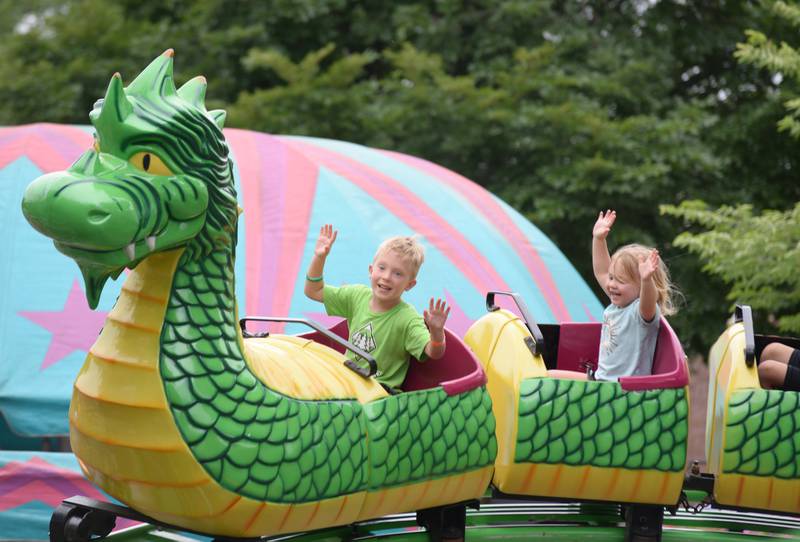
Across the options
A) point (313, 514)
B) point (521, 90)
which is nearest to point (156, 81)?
point (313, 514)

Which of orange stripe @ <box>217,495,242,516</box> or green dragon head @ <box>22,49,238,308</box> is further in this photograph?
orange stripe @ <box>217,495,242,516</box>

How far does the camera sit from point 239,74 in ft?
37.5

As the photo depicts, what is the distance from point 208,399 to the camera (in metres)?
2.63

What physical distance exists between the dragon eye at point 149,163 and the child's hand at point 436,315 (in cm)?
89

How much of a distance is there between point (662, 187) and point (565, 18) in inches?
101

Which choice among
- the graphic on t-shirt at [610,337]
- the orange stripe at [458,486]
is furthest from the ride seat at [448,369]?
the graphic on t-shirt at [610,337]

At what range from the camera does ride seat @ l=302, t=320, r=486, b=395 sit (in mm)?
3203

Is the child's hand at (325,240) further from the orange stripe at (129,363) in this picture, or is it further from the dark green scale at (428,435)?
the orange stripe at (129,363)

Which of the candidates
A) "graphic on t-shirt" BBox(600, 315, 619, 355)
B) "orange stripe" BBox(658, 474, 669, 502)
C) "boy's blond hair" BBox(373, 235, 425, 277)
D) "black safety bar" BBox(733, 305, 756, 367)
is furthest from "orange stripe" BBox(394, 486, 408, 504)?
"black safety bar" BBox(733, 305, 756, 367)

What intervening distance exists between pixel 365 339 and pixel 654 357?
3.50ft

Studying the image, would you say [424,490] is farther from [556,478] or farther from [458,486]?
[556,478]

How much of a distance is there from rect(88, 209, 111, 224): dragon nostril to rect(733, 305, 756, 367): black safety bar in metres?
2.26

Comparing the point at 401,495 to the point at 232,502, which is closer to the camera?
the point at 232,502

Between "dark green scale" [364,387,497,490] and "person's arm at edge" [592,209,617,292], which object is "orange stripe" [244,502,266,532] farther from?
"person's arm at edge" [592,209,617,292]
